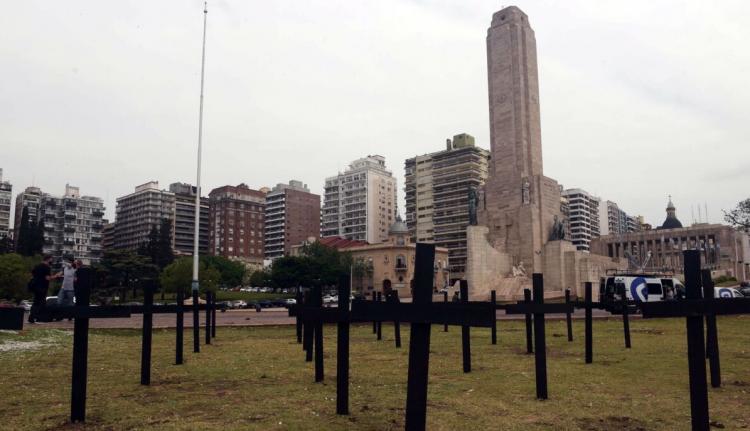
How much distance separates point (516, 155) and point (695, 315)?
58156mm

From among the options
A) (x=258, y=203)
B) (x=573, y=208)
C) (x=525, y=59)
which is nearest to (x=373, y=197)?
(x=258, y=203)

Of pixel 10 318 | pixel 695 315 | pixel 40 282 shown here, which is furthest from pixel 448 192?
pixel 10 318

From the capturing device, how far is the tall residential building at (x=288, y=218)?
16788cm

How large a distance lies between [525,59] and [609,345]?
5115cm

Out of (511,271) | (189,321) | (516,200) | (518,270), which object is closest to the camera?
(189,321)

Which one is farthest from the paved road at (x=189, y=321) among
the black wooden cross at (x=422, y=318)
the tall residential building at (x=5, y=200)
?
the tall residential building at (x=5, y=200)

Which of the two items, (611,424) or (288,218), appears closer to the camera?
(611,424)

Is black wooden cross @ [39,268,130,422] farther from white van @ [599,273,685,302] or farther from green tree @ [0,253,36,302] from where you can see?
green tree @ [0,253,36,302]

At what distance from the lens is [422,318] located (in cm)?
515

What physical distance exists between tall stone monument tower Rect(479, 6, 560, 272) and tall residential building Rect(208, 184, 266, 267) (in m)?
107

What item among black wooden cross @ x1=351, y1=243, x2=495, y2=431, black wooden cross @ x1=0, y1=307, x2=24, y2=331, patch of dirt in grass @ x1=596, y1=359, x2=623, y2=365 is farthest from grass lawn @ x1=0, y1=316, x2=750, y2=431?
black wooden cross @ x1=0, y1=307, x2=24, y2=331

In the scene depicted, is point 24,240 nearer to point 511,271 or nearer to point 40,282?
point 511,271

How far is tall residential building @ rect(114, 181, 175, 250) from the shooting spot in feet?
531

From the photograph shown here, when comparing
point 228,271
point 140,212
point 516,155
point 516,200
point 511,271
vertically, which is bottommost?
point 511,271
